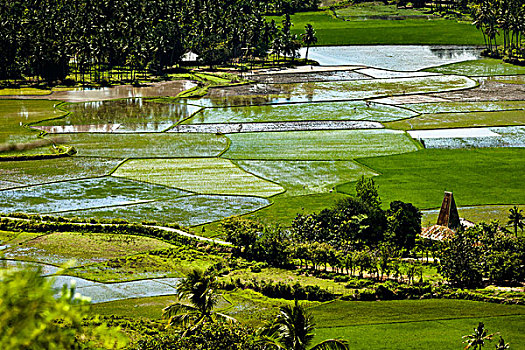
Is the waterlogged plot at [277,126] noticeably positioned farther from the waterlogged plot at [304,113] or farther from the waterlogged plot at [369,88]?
the waterlogged plot at [369,88]

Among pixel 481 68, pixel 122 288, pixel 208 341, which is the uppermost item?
pixel 481 68

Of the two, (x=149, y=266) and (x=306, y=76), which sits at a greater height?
(x=306, y=76)

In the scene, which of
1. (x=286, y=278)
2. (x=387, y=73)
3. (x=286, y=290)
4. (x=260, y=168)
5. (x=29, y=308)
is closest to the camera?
(x=29, y=308)

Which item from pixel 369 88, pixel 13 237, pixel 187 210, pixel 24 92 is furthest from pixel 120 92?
pixel 13 237

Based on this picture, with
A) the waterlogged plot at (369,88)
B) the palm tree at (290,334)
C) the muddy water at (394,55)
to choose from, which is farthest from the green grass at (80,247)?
the muddy water at (394,55)

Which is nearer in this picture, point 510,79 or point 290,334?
point 290,334

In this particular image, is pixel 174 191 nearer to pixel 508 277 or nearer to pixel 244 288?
pixel 244 288

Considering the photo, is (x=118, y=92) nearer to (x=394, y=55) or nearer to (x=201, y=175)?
(x=201, y=175)
